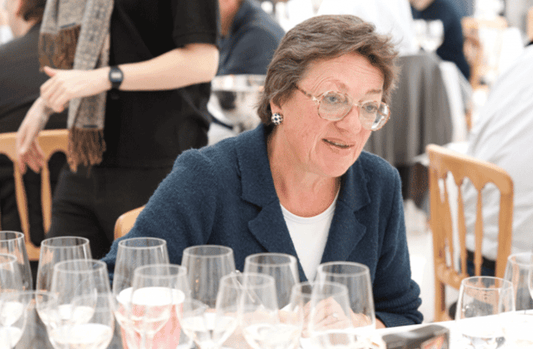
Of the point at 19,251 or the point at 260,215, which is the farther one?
the point at 260,215

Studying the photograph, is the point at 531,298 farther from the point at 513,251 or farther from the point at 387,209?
the point at 513,251

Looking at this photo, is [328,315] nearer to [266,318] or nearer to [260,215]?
[266,318]

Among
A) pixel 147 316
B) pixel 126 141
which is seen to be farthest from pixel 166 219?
pixel 126 141

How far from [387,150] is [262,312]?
11.1 feet

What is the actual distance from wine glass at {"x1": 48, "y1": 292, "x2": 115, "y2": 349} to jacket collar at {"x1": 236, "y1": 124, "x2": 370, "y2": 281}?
23.5 inches

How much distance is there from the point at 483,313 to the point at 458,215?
1072 mm

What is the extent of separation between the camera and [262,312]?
0.86m

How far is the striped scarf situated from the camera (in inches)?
75.2

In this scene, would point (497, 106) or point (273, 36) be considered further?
point (273, 36)

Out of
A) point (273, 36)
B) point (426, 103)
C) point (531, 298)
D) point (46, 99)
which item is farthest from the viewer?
point (426, 103)

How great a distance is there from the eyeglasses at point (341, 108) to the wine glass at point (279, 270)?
0.55m

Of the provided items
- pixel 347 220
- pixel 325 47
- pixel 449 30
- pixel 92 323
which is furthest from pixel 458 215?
pixel 449 30

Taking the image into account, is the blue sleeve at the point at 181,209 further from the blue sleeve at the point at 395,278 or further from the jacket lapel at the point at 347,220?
the blue sleeve at the point at 395,278

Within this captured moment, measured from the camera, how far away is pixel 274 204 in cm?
149
